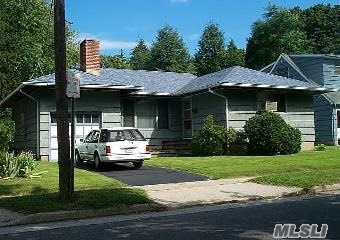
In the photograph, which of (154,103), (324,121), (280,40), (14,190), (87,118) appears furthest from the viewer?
(280,40)

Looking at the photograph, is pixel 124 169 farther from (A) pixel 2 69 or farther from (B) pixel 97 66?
(A) pixel 2 69

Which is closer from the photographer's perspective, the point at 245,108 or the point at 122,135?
the point at 122,135

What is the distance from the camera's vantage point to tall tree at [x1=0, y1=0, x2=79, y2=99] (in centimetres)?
3812

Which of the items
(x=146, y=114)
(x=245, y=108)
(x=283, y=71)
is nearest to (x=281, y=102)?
(x=245, y=108)

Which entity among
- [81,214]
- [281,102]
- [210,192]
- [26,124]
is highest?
[281,102]

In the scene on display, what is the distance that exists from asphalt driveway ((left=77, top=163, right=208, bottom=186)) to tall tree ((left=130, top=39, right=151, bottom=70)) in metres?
62.5

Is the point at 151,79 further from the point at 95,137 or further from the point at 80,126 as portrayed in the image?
the point at 95,137

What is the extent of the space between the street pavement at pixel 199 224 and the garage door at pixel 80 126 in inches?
529

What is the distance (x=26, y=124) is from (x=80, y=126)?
160 inches

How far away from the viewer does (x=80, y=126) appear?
78.4 feet

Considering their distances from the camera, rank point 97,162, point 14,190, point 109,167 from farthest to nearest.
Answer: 1. point 109,167
2. point 97,162
3. point 14,190

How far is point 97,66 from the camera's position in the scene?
85.9 feet

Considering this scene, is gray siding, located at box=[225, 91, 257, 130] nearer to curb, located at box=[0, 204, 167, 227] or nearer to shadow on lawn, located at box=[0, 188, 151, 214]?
shadow on lawn, located at box=[0, 188, 151, 214]

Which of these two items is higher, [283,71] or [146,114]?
[283,71]
